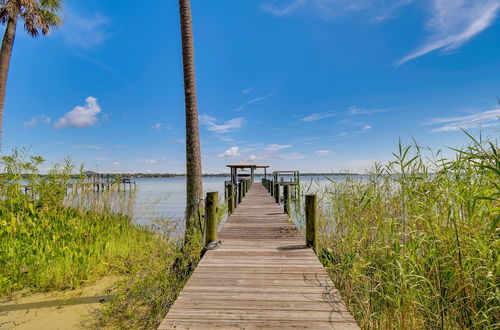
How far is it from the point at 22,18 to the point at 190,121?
40.1ft

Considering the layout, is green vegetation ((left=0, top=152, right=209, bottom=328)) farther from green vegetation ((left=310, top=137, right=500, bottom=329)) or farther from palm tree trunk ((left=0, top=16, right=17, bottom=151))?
palm tree trunk ((left=0, top=16, right=17, bottom=151))

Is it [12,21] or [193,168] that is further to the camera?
[12,21]

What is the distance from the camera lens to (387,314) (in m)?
2.54

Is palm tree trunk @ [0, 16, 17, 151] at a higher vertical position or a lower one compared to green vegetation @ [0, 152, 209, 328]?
higher

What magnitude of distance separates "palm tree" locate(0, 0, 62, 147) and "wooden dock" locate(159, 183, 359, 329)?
12.1 m

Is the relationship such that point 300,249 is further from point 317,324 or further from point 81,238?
point 81,238

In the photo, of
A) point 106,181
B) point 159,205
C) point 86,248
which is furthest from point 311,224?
point 159,205

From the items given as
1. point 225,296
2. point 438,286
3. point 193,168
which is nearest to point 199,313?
point 225,296

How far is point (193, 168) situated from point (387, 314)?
4.29 m

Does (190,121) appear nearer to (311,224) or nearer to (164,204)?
(311,224)

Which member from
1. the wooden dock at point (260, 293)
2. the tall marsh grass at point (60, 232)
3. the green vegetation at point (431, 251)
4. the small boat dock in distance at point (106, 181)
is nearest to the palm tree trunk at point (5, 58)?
the small boat dock in distance at point (106, 181)

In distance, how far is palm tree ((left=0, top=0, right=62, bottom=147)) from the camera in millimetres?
9828

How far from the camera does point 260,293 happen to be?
2.50 m

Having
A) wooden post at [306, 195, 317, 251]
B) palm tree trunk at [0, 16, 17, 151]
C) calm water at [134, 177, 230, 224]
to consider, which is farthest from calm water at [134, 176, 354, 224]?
palm tree trunk at [0, 16, 17, 151]
